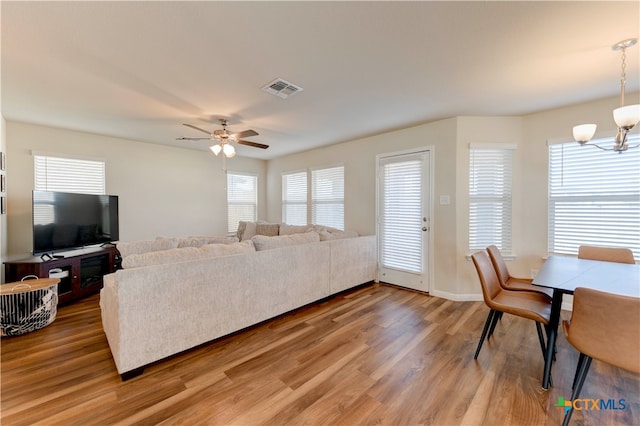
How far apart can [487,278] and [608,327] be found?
84 cm

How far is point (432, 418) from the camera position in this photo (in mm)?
1549

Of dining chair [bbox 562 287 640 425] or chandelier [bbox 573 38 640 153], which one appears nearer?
dining chair [bbox 562 287 640 425]

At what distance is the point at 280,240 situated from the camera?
117 inches

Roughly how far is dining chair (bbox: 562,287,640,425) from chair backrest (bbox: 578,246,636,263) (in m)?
1.59

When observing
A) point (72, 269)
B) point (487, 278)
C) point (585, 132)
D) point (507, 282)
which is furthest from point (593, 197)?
point (72, 269)

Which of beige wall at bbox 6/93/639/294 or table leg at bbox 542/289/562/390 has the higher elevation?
beige wall at bbox 6/93/639/294

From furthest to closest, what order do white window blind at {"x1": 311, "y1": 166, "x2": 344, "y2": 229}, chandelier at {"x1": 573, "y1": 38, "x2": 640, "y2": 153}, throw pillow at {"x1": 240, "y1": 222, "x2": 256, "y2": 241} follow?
1. throw pillow at {"x1": 240, "y1": 222, "x2": 256, "y2": 241}
2. white window blind at {"x1": 311, "y1": 166, "x2": 344, "y2": 229}
3. chandelier at {"x1": 573, "y1": 38, "x2": 640, "y2": 153}

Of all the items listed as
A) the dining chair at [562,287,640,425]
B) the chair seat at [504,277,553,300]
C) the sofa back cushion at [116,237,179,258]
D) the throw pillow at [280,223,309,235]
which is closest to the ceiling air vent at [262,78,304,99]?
the sofa back cushion at [116,237,179,258]

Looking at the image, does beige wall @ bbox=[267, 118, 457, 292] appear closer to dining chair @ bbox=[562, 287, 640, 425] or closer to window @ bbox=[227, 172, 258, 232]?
window @ bbox=[227, 172, 258, 232]

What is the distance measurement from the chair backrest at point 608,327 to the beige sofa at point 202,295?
2361 mm

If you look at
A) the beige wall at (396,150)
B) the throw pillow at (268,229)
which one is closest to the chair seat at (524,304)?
the beige wall at (396,150)

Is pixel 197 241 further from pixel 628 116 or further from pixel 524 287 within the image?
pixel 628 116

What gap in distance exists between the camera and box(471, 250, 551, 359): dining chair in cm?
191

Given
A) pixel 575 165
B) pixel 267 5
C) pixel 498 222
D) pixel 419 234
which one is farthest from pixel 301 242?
pixel 575 165
